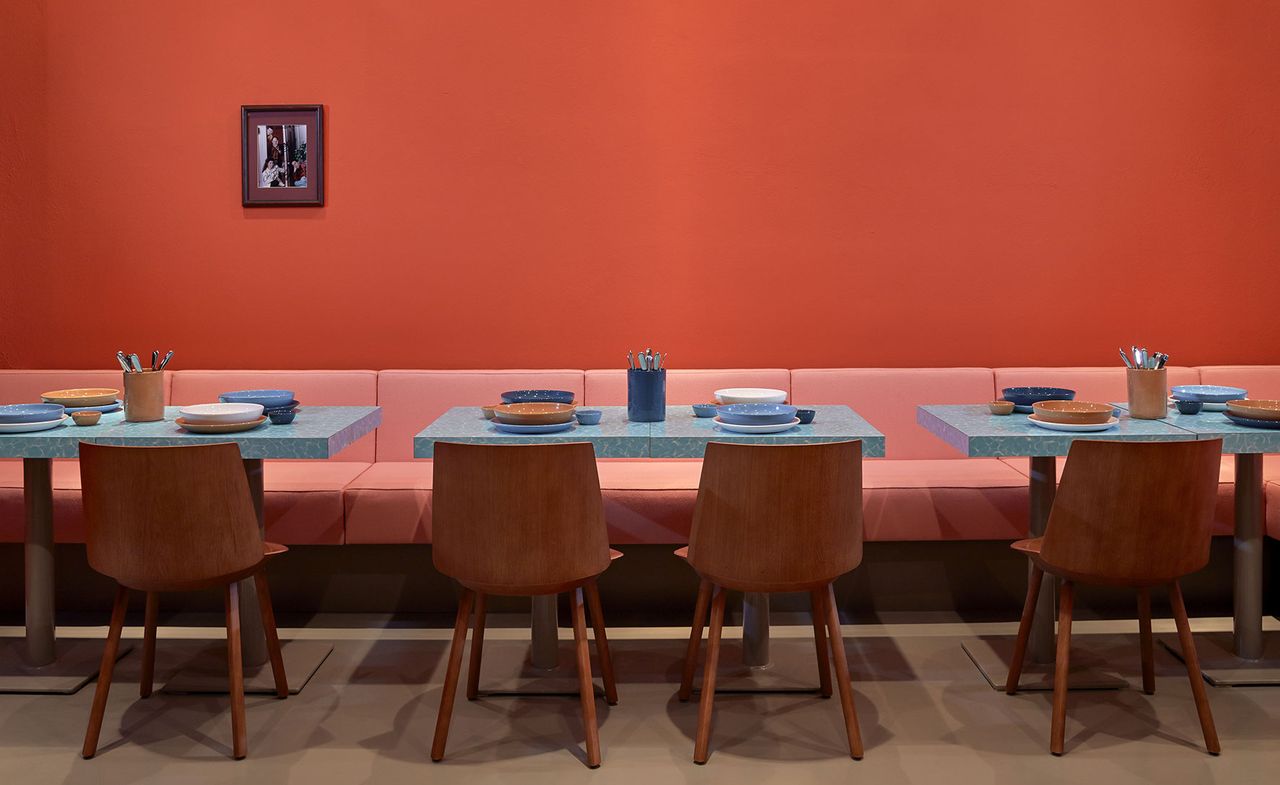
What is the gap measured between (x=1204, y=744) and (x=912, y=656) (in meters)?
0.80

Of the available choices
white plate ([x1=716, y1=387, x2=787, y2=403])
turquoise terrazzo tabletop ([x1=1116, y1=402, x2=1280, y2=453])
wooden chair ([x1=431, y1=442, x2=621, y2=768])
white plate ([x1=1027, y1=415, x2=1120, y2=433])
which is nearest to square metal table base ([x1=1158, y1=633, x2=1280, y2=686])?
turquoise terrazzo tabletop ([x1=1116, y1=402, x2=1280, y2=453])

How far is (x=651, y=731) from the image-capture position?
2.55 metres

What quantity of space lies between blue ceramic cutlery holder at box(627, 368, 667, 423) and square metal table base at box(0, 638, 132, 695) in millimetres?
1679

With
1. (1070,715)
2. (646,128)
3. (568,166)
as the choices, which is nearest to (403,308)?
(568,166)

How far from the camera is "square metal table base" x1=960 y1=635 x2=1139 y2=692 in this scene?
2787 mm

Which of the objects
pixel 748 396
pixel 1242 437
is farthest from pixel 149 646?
pixel 1242 437

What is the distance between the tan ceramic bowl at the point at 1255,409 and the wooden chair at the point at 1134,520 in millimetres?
339

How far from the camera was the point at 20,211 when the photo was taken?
411 centimetres

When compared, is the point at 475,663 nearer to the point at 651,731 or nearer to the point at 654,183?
the point at 651,731

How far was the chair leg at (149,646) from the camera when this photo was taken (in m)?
2.67

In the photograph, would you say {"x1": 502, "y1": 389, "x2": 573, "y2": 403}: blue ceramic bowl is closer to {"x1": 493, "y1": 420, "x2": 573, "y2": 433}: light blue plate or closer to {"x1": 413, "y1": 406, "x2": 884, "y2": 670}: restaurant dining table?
{"x1": 413, "y1": 406, "x2": 884, "y2": 670}: restaurant dining table

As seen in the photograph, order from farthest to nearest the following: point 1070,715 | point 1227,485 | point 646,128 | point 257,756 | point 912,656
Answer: point 646,128 < point 1227,485 < point 912,656 < point 1070,715 < point 257,756

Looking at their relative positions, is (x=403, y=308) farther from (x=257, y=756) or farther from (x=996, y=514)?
(x=996, y=514)

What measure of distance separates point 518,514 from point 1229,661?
2098 millimetres
